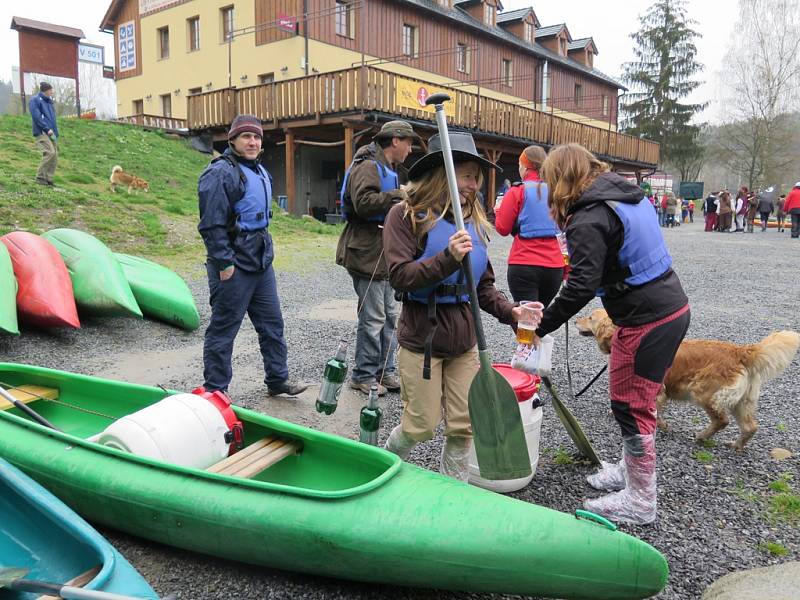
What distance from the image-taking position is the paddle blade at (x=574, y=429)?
3555 mm

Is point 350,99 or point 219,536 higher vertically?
point 350,99

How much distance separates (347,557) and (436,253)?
54.2 inches

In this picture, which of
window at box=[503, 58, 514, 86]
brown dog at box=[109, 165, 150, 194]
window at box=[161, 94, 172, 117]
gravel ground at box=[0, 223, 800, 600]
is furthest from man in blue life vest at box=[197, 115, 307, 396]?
window at box=[503, 58, 514, 86]

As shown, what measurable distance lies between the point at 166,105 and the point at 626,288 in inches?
1091

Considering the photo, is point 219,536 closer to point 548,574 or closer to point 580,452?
point 548,574

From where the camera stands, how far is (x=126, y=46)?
28.8 metres

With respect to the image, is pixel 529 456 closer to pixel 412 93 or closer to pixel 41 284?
pixel 41 284

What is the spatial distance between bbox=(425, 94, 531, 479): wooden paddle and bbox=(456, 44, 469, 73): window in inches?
1005

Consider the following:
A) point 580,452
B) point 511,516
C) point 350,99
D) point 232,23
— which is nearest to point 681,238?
point 350,99

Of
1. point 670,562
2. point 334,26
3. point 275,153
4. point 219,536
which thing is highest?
point 334,26

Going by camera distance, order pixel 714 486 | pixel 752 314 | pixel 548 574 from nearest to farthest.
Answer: pixel 548 574
pixel 714 486
pixel 752 314

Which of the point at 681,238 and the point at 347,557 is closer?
the point at 347,557

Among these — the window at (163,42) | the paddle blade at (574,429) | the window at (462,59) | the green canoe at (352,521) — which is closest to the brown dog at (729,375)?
the paddle blade at (574,429)

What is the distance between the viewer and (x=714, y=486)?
361cm
